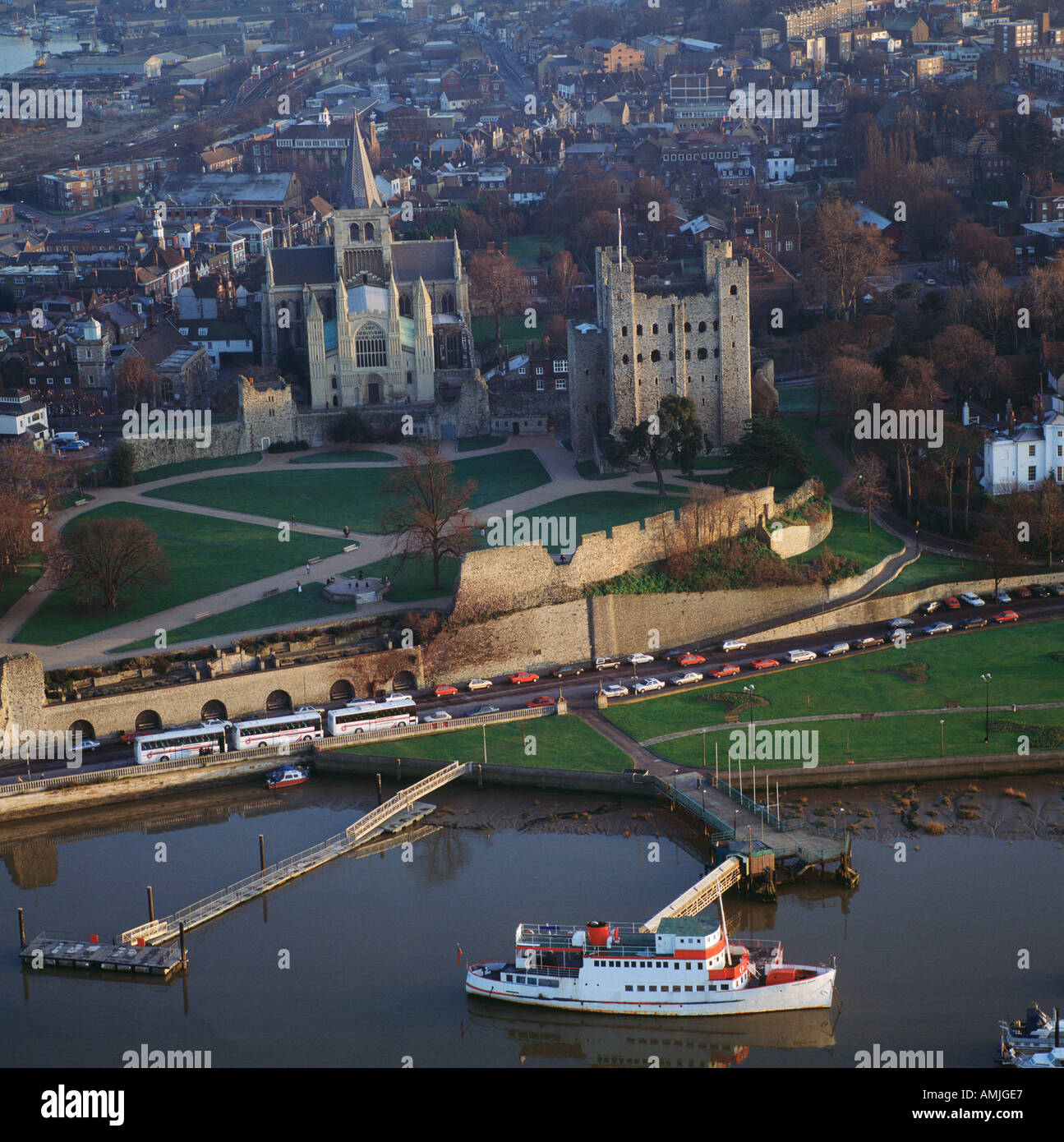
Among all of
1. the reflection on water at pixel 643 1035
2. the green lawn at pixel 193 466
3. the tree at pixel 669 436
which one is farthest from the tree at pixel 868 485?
the reflection on water at pixel 643 1035

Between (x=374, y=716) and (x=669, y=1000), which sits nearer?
(x=669, y=1000)

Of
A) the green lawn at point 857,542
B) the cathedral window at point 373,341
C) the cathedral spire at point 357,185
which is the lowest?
the green lawn at point 857,542

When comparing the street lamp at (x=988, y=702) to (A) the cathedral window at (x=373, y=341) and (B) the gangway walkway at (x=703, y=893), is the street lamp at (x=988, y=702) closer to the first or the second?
(B) the gangway walkway at (x=703, y=893)

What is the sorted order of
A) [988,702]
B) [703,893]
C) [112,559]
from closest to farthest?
1. [703,893]
2. [988,702]
3. [112,559]

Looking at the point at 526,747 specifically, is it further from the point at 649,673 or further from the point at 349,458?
the point at 349,458

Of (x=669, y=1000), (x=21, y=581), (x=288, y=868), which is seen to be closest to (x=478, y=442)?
(x=21, y=581)

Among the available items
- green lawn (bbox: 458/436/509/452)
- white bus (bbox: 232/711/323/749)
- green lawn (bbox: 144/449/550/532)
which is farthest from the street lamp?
green lawn (bbox: 458/436/509/452)
